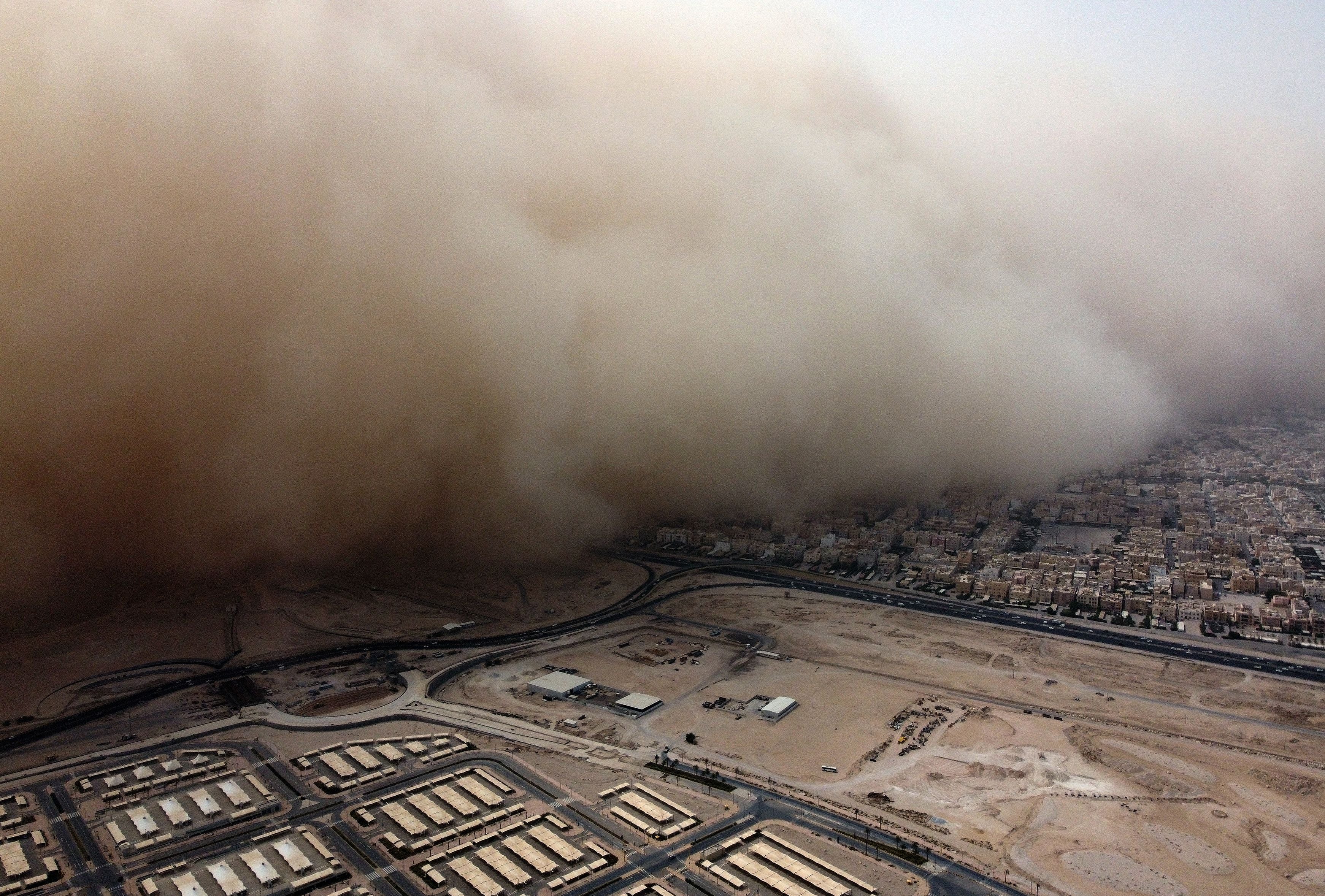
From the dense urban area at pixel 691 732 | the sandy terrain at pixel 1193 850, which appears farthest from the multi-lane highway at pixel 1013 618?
the sandy terrain at pixel 1193 850

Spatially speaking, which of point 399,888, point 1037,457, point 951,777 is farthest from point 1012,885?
point 1037,457

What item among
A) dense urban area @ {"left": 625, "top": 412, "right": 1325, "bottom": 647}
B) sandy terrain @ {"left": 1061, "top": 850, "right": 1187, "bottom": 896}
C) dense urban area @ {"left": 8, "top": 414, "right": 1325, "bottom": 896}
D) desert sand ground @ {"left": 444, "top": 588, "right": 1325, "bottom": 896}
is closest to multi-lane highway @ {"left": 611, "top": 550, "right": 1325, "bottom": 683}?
dense urban area @ {"left": 8, "top": 414, "right": 1325, "bottom": 896}

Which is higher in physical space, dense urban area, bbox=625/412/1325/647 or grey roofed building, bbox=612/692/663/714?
dense urban area, bbox=625/412/1325/647

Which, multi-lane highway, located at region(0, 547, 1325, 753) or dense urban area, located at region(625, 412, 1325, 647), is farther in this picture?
dense urban area, located at region(625, 412, 1325, 647)

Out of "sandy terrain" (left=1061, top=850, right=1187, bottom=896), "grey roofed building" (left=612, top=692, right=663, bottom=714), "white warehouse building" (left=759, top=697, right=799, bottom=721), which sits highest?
"white warehouse building" (left=759, top=697, right=799, bottom=721)

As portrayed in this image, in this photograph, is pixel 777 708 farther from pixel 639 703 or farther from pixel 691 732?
pixel 639 703

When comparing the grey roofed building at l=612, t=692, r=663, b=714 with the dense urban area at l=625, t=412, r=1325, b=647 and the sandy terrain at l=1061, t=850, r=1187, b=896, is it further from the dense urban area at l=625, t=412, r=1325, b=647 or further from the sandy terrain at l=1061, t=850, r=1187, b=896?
the dense urban area at l=625, t=412, r=1325, b=647

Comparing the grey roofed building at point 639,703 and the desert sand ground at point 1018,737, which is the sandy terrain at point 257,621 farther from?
the grey roofed building at point 639,703

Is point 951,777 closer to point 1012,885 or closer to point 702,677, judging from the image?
point 1012,885
